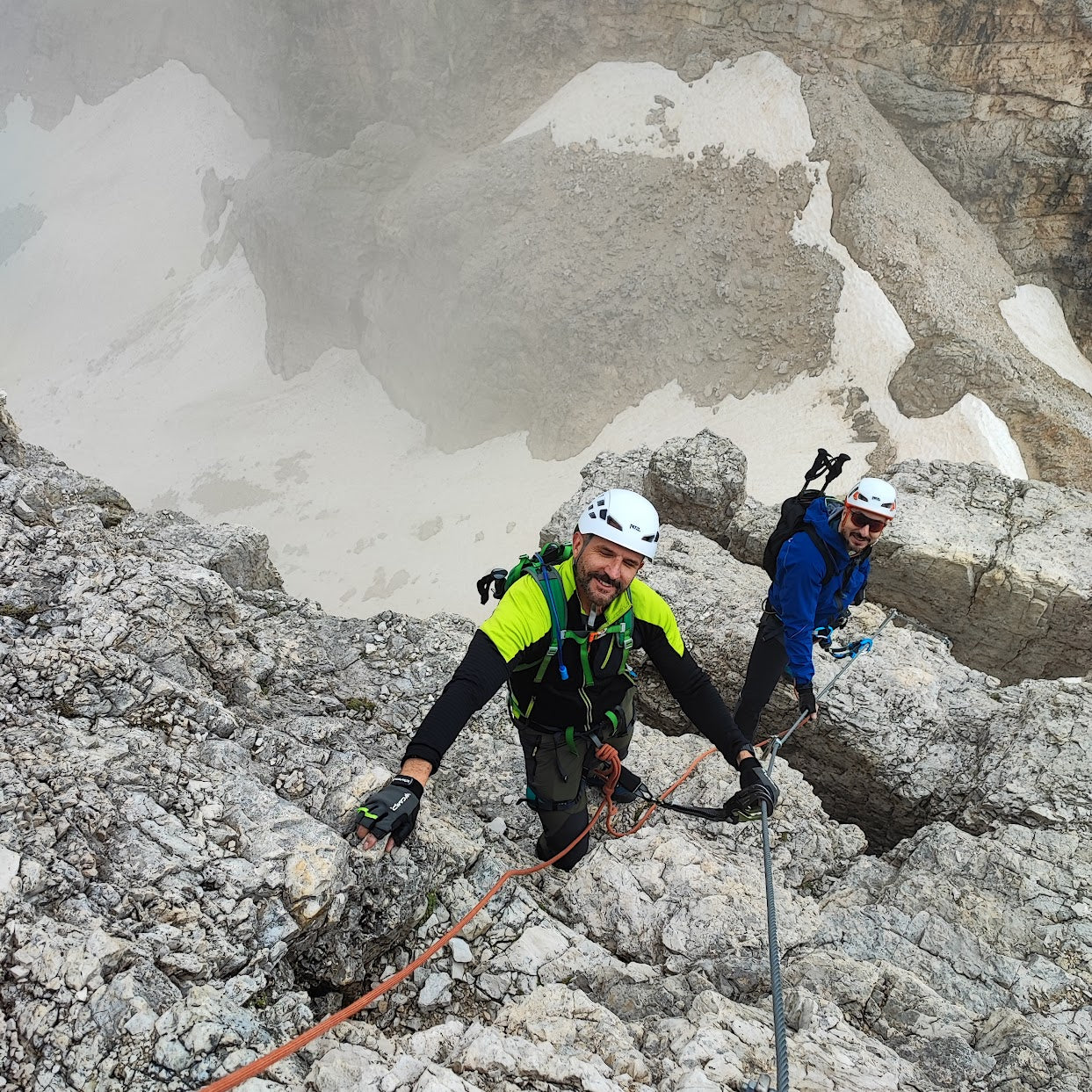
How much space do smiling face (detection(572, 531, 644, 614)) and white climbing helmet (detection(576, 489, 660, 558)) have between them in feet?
0.16

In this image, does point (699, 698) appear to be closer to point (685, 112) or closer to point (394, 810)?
point (394, 810)

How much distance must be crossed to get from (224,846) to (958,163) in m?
43.8

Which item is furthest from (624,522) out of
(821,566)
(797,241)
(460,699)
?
(797,241)

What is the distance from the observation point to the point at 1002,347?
28.4 metres

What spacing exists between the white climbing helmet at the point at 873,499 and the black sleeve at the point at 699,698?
9.79 feet

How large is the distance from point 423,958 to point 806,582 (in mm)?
5037

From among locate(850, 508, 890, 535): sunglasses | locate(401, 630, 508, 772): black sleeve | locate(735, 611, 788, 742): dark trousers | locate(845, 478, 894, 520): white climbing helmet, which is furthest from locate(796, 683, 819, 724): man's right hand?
locate(401, 630, 508, 772): black sleeve

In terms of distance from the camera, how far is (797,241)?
32.5 metres

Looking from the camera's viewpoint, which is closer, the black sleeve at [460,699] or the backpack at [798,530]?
the black sleeve at [460,699]

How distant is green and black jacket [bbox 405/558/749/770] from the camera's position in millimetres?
4473

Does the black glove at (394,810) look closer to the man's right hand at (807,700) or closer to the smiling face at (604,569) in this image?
the smiling face at (604,569)

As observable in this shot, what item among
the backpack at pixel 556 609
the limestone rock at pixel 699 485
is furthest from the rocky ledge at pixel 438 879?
the limestone rock at pixel 699 485

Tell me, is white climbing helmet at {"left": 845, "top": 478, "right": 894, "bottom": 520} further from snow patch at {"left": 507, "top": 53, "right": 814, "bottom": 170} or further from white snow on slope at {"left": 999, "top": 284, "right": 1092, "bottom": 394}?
snow patch at {"left": 507, "top": 53, "right": 814, "bottom": 170}

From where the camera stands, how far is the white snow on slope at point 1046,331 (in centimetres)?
3120
